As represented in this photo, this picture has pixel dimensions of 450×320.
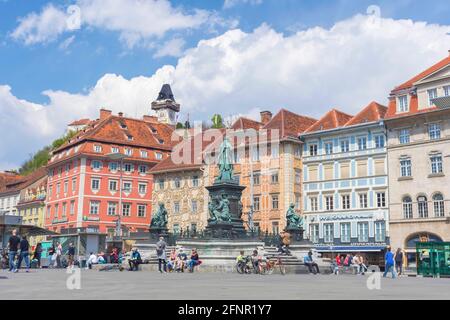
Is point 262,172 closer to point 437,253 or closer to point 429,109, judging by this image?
point 429,109

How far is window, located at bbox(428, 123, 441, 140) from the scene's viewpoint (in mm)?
50969

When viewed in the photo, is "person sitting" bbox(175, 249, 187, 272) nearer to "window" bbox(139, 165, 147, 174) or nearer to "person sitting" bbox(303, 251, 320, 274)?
"person sitting" bbox(303, 251, 320, 274)

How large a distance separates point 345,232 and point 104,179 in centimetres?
3005

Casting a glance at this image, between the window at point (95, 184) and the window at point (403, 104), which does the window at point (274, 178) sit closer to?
the window at point (403, 104)

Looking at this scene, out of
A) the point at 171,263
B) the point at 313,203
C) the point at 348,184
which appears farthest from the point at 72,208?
the point at 171,263

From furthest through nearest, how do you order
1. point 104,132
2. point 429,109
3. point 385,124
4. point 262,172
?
point 104,132, point 262,172, point 385,124, point 429,109

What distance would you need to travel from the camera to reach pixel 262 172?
203 ft

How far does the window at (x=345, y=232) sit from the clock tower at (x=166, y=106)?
9104 centimetres

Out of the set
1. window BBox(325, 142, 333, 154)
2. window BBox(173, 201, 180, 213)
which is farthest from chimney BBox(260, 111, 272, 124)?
window BBox(173, 201, 180, 213)

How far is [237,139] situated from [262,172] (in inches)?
219

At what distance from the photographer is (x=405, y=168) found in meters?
52.9

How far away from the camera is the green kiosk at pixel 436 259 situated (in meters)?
28.9
